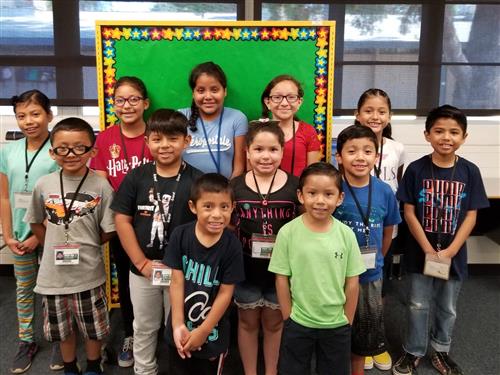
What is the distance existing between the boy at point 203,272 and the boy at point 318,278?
8.7 inches

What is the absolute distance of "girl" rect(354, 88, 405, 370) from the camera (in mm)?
2494

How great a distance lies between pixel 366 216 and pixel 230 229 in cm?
62

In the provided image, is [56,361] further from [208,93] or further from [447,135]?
[447,135]

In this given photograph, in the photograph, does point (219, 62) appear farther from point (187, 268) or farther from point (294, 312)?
point (294, 312)

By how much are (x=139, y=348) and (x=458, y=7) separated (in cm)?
351

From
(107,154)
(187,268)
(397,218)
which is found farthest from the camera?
(107,154)

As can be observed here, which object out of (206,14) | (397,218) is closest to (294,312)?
(397,218)

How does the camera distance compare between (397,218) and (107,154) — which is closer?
(397,218)

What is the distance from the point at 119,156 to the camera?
2.44 metres

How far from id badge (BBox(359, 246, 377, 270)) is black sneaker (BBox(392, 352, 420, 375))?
2.60 feet

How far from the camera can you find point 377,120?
2488 mm

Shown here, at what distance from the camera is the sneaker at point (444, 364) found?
249 cm

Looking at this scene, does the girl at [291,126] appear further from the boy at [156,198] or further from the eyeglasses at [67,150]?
the eyeglasses at [67,150]

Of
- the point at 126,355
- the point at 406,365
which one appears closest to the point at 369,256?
the point at 406,365
